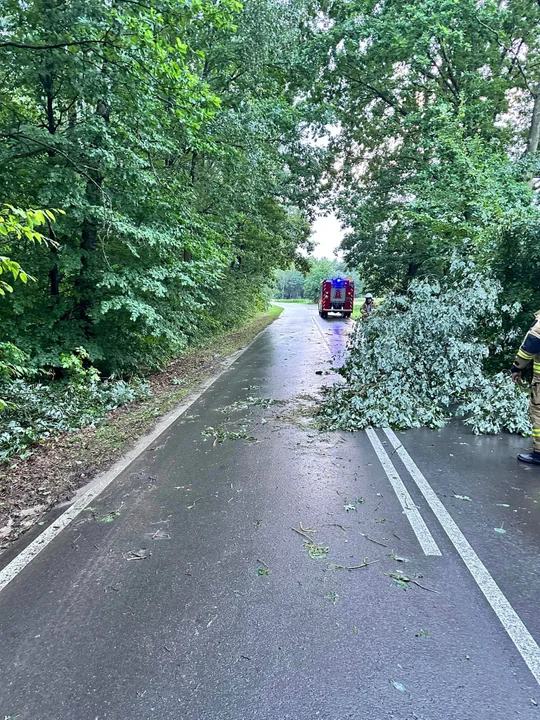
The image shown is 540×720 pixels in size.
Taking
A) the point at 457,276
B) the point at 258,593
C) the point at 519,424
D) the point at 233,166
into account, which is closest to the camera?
the point at 258,593

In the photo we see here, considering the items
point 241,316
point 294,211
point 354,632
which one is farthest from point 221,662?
point 294,211

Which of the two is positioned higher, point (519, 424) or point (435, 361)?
point (435, 361)

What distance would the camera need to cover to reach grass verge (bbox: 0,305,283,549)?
161 inches

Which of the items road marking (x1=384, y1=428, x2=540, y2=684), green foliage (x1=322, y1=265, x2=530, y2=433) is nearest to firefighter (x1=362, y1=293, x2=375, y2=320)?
green foliage (x1=322, y1=265, x2=530, y2=433)

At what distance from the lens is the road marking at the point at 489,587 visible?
7.84ft

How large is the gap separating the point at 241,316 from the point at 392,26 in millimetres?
14251

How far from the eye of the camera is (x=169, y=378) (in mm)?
10195

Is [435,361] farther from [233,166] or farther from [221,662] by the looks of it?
[233,166]

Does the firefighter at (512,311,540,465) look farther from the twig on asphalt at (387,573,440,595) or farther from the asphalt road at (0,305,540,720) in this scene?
the twig on asphalt at (387,573,440,595)

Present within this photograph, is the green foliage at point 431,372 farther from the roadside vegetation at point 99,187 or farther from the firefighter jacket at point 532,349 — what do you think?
the roadside vegetation at point 99,187

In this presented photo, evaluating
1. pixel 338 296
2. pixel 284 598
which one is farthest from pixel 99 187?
pixel 338 296

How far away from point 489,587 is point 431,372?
508cm

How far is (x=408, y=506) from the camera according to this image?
13.3 feet

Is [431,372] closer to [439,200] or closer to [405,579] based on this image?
[405,579]
